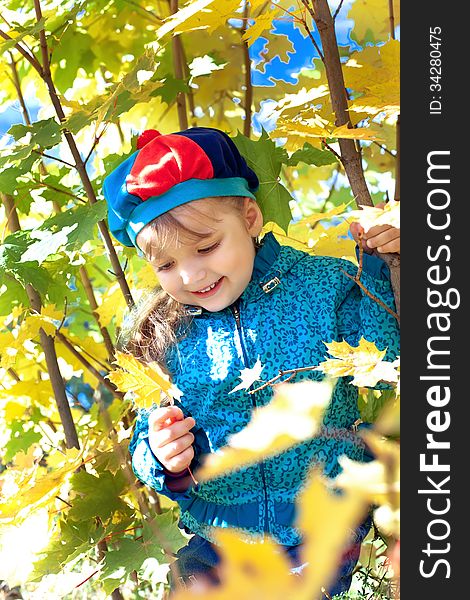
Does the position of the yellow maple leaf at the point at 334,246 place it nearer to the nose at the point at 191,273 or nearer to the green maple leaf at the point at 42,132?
the nose at the point at 191,273

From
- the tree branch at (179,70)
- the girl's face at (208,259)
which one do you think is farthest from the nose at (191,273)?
the tree branch at (179,70)

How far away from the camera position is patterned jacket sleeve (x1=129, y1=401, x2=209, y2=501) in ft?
3.90

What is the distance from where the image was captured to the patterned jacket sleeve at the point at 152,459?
1.19 m

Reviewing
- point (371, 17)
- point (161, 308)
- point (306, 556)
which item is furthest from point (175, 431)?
point (371, 17)

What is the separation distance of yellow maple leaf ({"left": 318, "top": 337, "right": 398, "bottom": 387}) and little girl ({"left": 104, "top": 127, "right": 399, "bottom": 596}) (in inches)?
12.4

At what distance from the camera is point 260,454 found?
0.38 meters

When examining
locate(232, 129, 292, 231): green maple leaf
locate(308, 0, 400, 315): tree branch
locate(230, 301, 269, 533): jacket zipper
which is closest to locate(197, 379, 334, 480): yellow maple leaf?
locate(308, 0, 400, 315): tree branch

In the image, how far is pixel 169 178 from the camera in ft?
3.60

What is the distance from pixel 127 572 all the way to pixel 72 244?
53 centimetres

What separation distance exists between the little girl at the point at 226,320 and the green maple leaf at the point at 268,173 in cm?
6

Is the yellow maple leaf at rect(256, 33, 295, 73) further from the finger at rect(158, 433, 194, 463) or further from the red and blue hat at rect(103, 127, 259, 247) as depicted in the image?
the finger at rect(158, 433, 194, 463)

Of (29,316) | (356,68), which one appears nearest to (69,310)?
(29,316)

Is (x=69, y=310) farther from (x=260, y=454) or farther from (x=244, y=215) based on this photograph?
(x=260, y=454)

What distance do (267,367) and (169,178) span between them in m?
0.31
